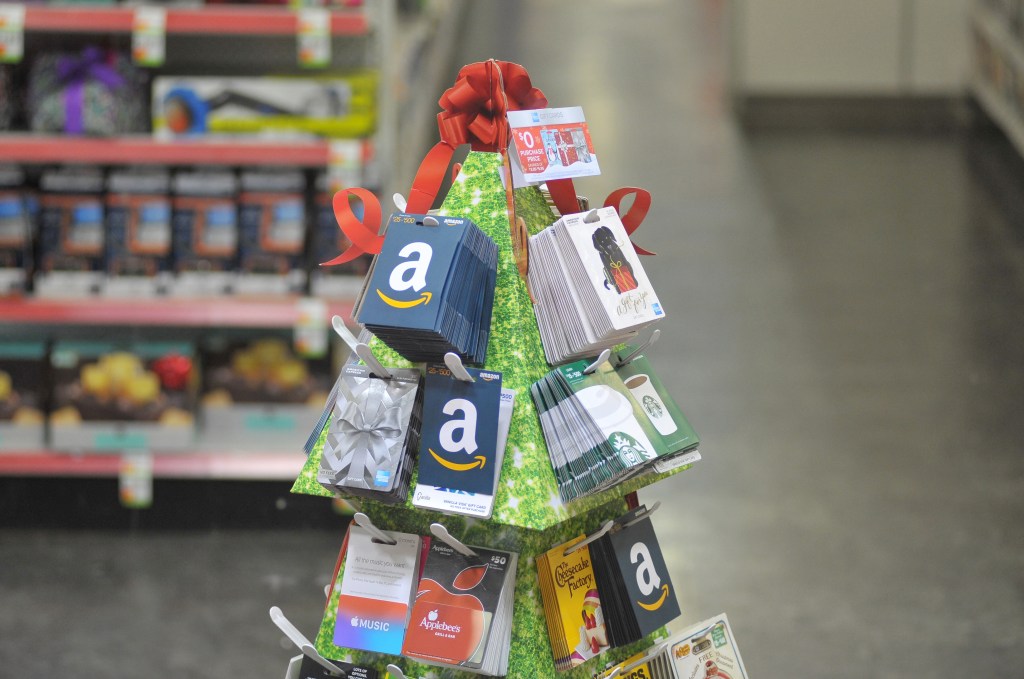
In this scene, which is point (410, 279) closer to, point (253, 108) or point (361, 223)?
point (361, 223)

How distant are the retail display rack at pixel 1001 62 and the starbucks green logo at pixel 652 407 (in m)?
5.71

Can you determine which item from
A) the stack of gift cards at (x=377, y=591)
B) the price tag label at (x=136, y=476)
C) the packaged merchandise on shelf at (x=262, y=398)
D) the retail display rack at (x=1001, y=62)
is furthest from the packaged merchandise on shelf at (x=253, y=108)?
the retail display rack at (x=1001, y=62)

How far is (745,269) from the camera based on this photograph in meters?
5.68

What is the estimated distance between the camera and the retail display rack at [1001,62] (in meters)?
6.64

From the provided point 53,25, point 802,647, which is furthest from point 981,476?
point 53,25

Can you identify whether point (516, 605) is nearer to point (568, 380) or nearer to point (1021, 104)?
point (568, 380)

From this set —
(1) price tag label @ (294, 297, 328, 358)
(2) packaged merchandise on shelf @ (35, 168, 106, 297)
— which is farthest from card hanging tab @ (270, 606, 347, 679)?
(2) packaged merchandise on shelf @ (35, 168, 106, 297)

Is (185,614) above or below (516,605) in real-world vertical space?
below

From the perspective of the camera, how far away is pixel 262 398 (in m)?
3.57

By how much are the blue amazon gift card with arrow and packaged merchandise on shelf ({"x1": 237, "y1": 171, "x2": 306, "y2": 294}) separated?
210 cm

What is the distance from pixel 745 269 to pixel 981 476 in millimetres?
2036

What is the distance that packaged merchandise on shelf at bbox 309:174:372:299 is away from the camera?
3.43 metres

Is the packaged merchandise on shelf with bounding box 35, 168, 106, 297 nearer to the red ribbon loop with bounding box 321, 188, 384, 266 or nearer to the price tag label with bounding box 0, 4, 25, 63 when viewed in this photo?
the price tag label with bounding box 0, 4, 25, 63

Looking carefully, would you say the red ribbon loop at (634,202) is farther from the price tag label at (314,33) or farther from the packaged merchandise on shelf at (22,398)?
the packaged merchandise on shelf at (22,398)
